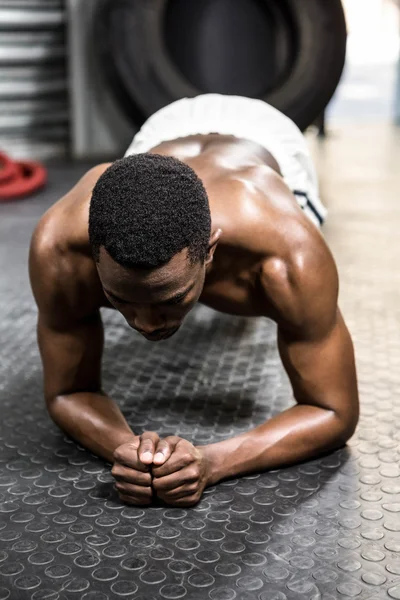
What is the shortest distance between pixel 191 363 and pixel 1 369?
469 millimetres

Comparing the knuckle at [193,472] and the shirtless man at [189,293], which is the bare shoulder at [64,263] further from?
the knuckle at [193,472]

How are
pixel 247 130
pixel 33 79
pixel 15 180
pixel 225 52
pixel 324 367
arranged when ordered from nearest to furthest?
pixel 324 367, pixel 247 130, pixel 15 180, pixel 225 52, pixel 33 79

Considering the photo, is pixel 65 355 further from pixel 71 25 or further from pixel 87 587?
pixel 71 25

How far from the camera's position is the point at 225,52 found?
4195 millimetres

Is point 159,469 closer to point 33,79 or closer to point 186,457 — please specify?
point 186,457

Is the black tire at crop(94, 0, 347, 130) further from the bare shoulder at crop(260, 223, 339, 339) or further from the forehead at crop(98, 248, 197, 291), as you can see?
the forehead at crop(98, 248, 197, 291)

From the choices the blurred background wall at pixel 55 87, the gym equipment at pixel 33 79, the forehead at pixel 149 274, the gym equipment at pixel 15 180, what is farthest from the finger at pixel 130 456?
the gym equipment at pixel 33 79

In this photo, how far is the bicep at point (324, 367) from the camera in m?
1.49

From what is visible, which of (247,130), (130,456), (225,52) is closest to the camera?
(130,456)

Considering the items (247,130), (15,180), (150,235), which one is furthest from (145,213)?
(15,180)

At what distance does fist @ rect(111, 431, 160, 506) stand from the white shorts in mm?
760

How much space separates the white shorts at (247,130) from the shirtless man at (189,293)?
28cm

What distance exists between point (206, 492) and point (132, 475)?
17cm

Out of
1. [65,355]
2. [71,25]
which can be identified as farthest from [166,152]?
[71,25]
